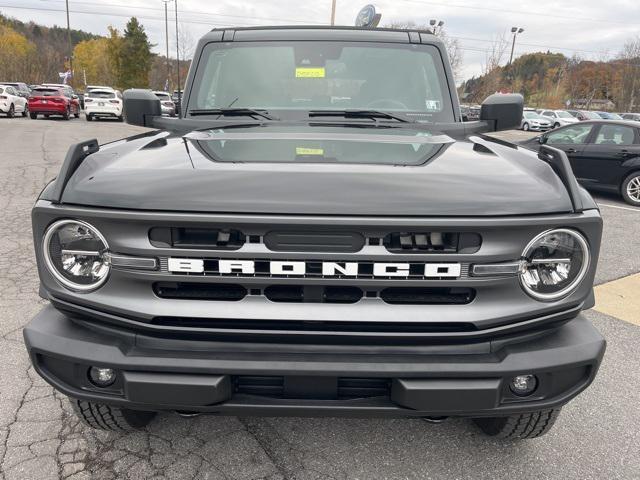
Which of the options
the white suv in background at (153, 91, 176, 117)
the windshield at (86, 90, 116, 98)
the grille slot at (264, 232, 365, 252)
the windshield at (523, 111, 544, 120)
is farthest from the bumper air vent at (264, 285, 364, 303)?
the windshield at (523, 111, 544, 120)

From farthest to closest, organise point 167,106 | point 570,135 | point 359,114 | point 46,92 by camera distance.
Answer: point 46,92, point 167,106, point 570,135, point 359,114

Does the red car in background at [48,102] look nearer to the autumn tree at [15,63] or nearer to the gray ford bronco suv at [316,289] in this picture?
the gray ford bronco suv at [316,289]

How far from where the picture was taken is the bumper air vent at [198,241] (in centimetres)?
Result: 176

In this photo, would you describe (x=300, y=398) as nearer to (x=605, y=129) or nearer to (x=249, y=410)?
(x=249, y=410)

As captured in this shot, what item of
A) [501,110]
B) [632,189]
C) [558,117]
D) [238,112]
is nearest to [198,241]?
[238,112]

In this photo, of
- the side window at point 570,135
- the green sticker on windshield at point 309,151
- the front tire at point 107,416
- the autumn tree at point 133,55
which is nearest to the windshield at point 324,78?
the green sticker on windshield at point 309,151

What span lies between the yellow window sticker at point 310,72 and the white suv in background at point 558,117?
34.0 meters

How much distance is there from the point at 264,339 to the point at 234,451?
3.04 ft

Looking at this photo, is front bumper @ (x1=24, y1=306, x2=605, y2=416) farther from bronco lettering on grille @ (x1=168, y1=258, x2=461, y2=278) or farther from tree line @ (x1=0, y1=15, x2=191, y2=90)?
tree line @ (x1=0, y1=15, x2=191, y2=90)

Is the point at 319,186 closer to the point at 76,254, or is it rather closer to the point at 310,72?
the point at 76,254

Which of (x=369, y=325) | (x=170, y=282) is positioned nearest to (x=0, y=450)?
(x=170, y=282)

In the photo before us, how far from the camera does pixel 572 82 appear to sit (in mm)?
73188

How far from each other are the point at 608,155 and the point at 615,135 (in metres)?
0.44

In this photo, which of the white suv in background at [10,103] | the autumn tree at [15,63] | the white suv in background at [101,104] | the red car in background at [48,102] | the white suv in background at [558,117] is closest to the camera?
the white suv in background at [10,103]
